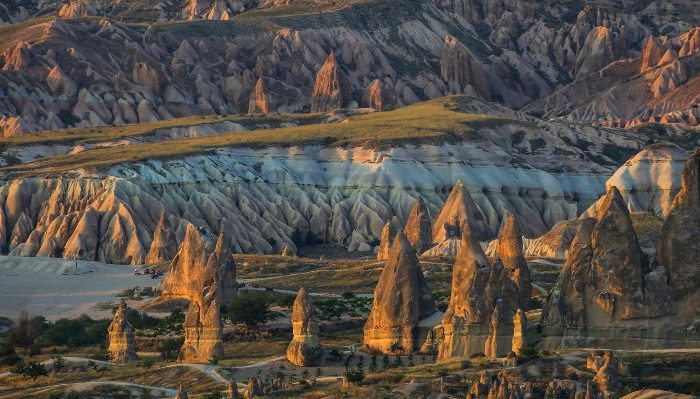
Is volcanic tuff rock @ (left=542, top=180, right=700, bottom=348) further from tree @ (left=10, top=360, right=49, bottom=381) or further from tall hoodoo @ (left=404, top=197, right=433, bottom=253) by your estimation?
tall hoodoo @ (left=404, top=197, right=433, bottom=253)

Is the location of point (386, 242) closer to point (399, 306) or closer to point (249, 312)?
point (249, 312)

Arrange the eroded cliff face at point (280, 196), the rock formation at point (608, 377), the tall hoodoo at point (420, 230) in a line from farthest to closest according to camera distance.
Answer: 1. the eroded cliff face at point (280, 196)
2. the tall hoodoo at point (420, 230)
3. the rock formation at point (608, 377)

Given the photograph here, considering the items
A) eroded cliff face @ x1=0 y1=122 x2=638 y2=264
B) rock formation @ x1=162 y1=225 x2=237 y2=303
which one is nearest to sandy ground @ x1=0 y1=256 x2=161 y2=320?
rock formation @ x1=162 y1=225 x2=237 y2=303

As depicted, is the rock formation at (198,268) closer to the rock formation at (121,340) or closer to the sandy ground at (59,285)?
the sandy ground at (59,285)

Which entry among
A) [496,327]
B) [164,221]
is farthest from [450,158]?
[496,327]

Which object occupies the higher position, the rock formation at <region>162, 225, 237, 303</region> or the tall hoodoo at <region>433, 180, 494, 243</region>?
the tall hoodoo at <region>433, 180, 494, 243</region>

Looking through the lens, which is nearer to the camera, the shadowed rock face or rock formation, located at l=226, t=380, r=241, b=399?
the shadowed rock face

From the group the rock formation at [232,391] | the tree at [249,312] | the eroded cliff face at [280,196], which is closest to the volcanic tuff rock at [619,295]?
the rock formation at [232,391]
